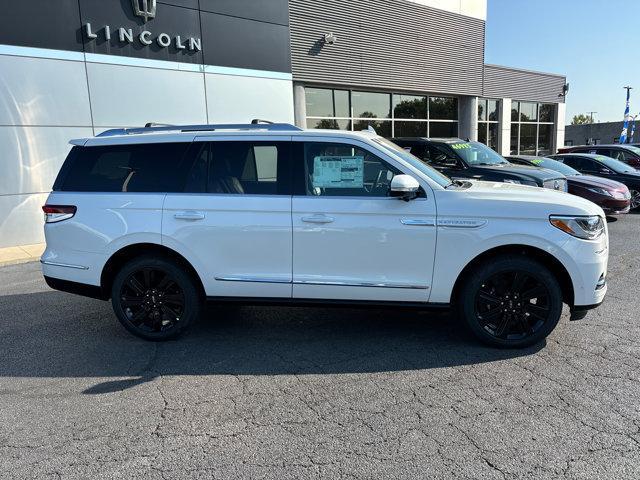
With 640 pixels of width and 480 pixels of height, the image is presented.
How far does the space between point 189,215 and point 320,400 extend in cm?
197

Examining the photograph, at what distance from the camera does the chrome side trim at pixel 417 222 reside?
4023mm

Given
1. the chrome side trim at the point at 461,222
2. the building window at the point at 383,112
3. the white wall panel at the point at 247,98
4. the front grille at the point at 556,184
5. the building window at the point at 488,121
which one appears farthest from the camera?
the building window at the point at 488,121

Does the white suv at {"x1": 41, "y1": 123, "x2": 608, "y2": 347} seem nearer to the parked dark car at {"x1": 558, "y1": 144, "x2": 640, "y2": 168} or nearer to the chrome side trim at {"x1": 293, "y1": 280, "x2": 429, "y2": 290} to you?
the chrome side trim at {"x1": 293, "y1": 280, "x2": 429, "y2": 290}

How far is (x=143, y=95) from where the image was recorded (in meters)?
11.0

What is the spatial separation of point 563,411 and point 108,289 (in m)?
3.95

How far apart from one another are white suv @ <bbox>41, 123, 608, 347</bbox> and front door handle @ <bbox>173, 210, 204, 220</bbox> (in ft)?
0.03

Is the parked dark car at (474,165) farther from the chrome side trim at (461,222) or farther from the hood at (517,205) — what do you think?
the chrome side trim at (461,222)

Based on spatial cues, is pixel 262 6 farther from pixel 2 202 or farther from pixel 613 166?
pixel 613 166

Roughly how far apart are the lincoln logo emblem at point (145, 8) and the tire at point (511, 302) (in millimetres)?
9825

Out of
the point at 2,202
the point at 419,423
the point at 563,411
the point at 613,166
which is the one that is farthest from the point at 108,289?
the point at 613,166

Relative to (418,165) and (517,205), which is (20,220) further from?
(517,205)

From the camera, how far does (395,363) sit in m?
4.00

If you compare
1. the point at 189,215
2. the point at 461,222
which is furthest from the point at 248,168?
the point at 461,222

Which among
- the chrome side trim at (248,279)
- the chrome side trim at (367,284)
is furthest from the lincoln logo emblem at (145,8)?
the chrome side trim at (367,284)
